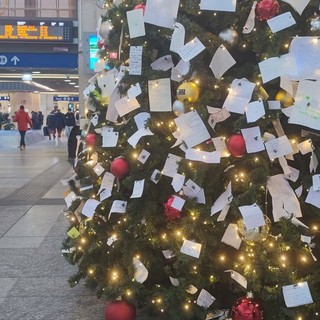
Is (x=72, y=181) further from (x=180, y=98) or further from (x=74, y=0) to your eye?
(x=74, y=0)

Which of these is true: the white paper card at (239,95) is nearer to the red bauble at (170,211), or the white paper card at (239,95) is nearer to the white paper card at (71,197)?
the red bauble at (170,211)

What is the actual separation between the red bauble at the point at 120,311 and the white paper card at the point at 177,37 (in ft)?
6.20

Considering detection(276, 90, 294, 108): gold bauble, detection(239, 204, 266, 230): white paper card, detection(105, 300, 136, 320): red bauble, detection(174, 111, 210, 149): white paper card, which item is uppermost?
detection(276, 90, 294, 108): gold bauble

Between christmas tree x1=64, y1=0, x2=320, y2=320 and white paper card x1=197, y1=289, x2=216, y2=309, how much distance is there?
0.03 ft

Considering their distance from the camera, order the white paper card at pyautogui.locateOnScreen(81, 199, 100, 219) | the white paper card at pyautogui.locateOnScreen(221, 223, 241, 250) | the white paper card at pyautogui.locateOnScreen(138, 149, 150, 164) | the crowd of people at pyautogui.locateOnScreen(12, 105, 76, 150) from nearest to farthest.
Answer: the white paper card at pyautogui.locateOnScreen(221, 223, 241, 250)
the white paper card at pyautogui.locateOnScreen(138, 149, 150, 164)
the white paper card at pyautogui.locateOnScreen(81, 199, 100, 219)
the crowd of people at pyautogui.locateOnScreen(12, 105, 76, 150)

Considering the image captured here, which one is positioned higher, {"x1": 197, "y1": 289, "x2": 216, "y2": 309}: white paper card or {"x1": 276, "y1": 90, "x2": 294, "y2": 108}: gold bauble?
{"x1": 276, "y1": 90, "x2": 294, "y2": 108}: gold bauble

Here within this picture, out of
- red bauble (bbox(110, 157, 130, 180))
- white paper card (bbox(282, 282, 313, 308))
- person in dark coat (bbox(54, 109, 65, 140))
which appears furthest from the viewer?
person in dark coat (bbox(54, 109, 65, 140))

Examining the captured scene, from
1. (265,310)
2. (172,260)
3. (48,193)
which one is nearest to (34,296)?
(172,260)

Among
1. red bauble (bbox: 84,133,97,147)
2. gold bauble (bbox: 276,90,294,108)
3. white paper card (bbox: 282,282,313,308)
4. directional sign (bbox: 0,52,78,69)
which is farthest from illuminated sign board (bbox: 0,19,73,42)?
white paper card (bbox: 282,282,313,308)

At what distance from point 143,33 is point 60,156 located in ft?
48.9

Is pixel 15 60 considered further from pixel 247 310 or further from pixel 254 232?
pixel 247 310

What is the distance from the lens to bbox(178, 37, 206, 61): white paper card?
12.0 feet

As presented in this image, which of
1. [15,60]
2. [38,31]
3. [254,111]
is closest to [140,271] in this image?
[254,111]

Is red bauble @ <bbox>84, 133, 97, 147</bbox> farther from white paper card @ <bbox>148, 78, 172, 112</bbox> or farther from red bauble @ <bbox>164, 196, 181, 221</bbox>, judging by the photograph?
red bauble @ <bbox>164, 196, 181, 221</bbox>
